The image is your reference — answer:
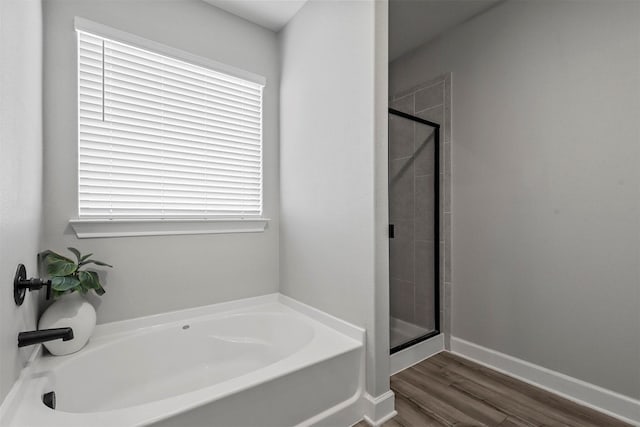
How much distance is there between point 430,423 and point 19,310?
1904 mm

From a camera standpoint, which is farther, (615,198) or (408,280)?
(408,280)

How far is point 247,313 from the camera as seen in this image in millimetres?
2062

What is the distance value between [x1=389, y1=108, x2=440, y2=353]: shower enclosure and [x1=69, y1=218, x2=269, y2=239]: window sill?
1.07 metres

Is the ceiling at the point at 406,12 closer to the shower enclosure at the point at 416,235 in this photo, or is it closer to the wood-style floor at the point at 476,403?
the shower enclosure at the point at 416,235

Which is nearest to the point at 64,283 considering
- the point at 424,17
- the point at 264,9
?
the point at 264,9

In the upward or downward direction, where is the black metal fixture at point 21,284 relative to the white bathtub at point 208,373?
upward

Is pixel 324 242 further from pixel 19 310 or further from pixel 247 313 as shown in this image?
pixel 19 310

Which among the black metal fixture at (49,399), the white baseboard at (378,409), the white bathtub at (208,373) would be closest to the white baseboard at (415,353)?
the white baseboard at (378,409)

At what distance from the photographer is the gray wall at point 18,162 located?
3.20ft

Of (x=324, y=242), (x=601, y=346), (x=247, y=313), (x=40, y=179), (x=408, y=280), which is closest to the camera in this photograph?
(x=40, y=179)

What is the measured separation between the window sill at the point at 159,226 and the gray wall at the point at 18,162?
8.5 inches

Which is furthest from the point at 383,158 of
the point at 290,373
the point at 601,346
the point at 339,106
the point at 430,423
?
the point at 601,346

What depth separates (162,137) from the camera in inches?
74.5

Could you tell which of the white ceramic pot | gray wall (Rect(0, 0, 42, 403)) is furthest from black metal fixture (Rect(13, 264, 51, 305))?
the white ceramic pot
